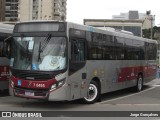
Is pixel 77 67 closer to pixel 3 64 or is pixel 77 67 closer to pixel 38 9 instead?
pixel 3 64

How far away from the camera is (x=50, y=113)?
1246cm

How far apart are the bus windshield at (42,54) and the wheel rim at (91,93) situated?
2.30m

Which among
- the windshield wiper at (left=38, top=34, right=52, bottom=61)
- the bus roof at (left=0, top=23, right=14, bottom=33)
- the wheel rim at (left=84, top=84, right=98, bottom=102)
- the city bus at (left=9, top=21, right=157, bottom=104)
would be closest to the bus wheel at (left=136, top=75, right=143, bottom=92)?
the city bus at (left=9, top=21, right=157, bottom=104)

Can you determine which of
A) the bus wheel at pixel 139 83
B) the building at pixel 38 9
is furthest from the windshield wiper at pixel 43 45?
the building at pixel 38 9

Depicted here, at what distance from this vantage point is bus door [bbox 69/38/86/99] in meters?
13.5

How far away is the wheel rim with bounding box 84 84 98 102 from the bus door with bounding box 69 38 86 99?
639 millimetres

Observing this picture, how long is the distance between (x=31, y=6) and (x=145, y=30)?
60459mm

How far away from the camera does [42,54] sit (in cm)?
1321

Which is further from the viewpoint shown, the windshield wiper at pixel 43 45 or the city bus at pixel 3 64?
the city bus at pixel 3 64

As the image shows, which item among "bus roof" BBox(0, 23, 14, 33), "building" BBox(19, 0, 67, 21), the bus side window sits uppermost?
"building" BBox(19, 0, 67, 21)

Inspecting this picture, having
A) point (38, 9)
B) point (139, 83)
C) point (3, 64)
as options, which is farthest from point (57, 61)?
point (38, 9)

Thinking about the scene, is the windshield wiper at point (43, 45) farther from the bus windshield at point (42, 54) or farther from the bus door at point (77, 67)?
the bus door at point (77, 67)

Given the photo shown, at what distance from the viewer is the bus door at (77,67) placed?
44.2 feet

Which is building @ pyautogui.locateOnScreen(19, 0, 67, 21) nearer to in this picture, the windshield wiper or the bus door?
the bus door
